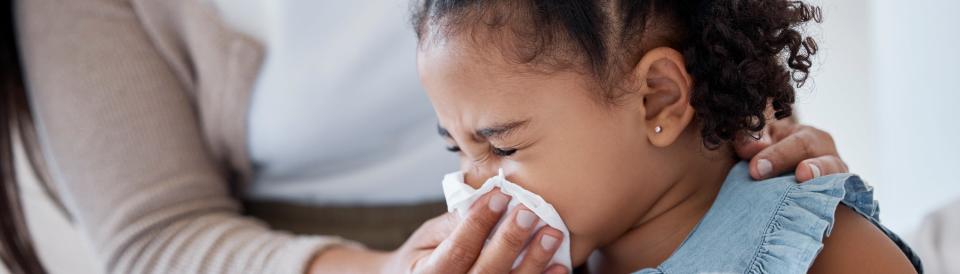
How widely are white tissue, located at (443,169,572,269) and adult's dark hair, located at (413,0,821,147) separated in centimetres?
12

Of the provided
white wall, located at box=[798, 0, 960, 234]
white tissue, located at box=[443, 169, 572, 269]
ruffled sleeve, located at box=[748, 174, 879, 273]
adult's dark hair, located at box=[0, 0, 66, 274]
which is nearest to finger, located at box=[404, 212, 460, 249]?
white tissue, located at box=[443, 169, 572, 269]

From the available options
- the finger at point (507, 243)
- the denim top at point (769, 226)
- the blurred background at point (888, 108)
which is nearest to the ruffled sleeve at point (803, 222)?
the denim top at point (769, 226)

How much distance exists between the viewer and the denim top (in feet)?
2.80

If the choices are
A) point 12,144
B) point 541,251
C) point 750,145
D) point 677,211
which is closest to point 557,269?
point 541,251

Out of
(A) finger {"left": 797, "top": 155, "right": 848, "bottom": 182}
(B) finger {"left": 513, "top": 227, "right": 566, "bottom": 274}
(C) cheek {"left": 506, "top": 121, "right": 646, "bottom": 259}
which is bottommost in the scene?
(B) finger {"left": 513, "top": 227, "right": 566, "bottom": 274}

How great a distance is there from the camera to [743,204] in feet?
3.02

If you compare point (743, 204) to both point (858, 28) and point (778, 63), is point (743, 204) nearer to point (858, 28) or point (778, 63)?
point (778, 63)

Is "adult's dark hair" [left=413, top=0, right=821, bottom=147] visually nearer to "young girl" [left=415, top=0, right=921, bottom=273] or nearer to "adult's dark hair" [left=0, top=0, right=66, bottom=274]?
"young girl" [left=415, top=0, right=921, bottom=273]

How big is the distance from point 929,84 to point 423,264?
3.26ft

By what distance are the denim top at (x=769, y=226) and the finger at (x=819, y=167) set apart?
11 millimetres

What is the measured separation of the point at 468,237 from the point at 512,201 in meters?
0.06

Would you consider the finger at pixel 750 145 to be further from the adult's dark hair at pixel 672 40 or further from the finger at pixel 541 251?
the finger at pixel 541 251

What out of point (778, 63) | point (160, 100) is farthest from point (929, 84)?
point (160, 100)

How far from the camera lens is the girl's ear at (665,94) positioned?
90cm
